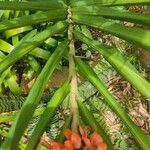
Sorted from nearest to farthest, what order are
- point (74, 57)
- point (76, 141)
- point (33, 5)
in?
point (76, 141)
point (74, 57)
point (33, 5)

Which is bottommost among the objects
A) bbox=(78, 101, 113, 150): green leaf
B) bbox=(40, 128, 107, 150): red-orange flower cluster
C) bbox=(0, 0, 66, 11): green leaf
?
bbox=(78, 101, 113, 150): green leaf

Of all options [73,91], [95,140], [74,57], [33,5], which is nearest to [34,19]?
[33,5]

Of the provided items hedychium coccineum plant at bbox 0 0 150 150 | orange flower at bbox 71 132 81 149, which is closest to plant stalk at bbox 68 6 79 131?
hedychium coccineum plant at bbox 0 0 150 150

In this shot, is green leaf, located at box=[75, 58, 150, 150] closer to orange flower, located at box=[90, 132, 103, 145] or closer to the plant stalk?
the plant stalk

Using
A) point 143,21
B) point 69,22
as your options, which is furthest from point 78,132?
point 69,22

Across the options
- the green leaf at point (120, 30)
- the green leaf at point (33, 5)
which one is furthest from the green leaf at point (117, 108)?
the green leaf at point (33, 5)

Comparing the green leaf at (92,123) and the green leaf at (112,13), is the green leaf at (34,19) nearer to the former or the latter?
the green leaf at (112,13)

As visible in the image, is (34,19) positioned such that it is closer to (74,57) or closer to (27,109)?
(74,57)
